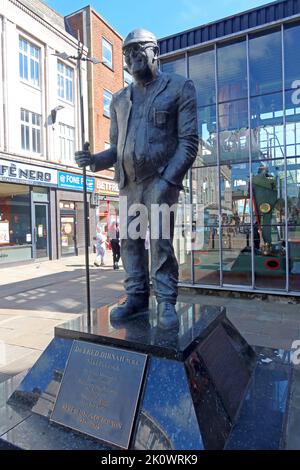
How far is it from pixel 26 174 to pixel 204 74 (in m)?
8.79

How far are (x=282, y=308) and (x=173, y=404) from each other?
4644 millimetres

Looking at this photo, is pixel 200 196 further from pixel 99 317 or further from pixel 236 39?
pixel 99 317

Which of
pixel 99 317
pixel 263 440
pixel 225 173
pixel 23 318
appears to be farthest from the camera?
pixel 225 173

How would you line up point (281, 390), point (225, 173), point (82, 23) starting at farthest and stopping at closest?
1. point (82, 23)
2. point (225, 173)
3. point (281, 390)

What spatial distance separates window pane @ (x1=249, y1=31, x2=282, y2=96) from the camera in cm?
679

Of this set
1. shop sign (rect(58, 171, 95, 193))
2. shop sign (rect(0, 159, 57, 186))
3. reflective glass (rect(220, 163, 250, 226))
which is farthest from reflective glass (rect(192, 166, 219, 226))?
shop sign (rect(58, 171, 95, 193))

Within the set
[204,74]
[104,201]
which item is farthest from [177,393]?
[104,201]

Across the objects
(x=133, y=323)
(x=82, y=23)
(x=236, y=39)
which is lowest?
(x=133, y=323)

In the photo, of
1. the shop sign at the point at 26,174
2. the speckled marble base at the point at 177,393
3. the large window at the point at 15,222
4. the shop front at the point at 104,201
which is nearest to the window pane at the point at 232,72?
the speckled marble base at the point at 177,393

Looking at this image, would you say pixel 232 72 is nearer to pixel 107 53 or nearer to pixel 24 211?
pixel 24 211

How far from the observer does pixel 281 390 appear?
2719mm

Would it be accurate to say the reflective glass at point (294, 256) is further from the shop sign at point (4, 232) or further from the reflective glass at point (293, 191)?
the shop sign at point (4, 232)

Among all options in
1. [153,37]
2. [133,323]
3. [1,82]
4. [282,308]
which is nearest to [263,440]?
[133,323]

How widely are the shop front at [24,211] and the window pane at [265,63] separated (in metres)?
9.39
